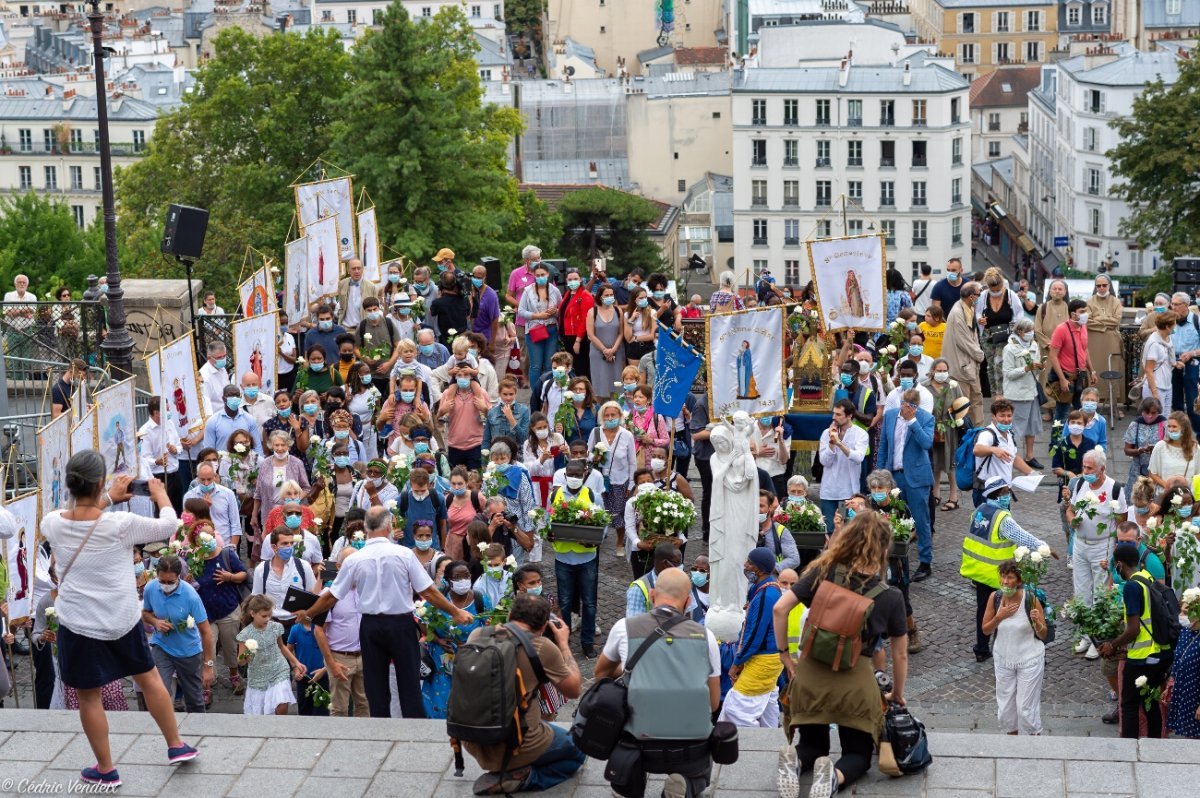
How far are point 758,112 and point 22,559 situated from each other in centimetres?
9774

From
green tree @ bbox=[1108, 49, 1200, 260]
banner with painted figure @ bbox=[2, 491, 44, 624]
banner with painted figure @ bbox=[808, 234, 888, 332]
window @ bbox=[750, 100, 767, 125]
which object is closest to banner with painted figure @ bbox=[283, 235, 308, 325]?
banner with painted figure @ bbox=[808, 234, 888, 332]

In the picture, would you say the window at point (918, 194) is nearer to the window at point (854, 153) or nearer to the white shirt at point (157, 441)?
the window at point (854, 153)

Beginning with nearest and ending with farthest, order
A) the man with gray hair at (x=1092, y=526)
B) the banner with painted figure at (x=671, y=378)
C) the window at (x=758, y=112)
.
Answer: the man with gray hair at (x=1092, y=526)
the banner with painted figure at (x=671, y=378)
the window at (x=758, y=112)

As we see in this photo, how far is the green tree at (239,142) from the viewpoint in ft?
185

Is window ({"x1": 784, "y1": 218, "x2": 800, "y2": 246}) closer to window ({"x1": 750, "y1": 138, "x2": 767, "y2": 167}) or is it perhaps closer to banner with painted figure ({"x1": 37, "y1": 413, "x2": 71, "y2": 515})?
window ({"x1": 750, "y1": 138, "x2": 767, "y2": 167})

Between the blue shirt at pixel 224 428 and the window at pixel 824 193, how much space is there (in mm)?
93665

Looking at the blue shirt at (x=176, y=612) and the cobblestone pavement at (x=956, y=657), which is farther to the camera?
the cobblestone pavement at (x=956, y=657)

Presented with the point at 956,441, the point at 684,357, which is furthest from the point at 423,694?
the point at 956,441

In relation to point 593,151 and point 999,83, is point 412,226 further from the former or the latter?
point 999,83

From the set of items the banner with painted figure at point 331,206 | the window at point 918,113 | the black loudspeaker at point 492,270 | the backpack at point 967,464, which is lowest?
the backpack at point 967,464

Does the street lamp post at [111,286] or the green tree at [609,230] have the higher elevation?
the street lamp post at [111,286]

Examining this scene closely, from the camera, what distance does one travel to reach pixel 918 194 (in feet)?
364

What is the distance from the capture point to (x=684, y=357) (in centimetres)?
1916

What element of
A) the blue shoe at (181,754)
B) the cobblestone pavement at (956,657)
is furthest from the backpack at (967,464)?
the blue shoe at (181,754)
